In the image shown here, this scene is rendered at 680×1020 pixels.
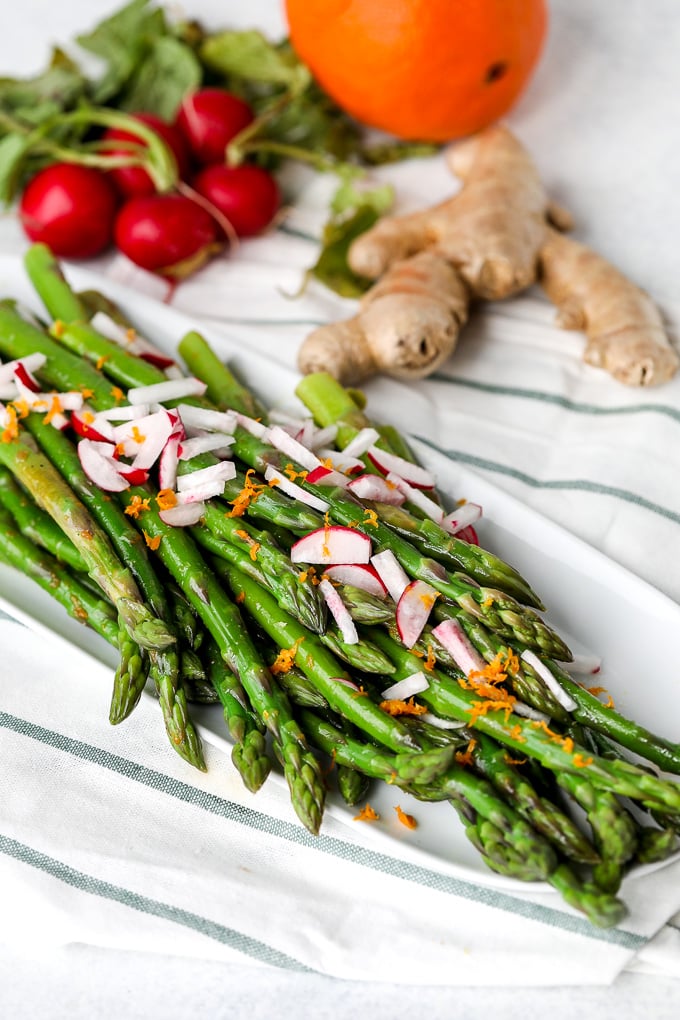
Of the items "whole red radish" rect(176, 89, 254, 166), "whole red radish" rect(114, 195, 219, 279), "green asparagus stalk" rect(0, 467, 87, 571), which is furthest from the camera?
"whole red radish" rect(176, 89, 254, 166)

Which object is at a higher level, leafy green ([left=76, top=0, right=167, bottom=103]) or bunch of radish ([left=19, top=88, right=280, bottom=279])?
leafy green ([left=76, top=0, right=167, bottom=103])

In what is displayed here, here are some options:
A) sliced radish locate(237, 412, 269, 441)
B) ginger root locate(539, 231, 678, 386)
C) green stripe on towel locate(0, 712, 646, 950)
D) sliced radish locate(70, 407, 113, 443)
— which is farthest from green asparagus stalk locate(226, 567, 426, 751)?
ginger root locate(539, 231, 678, 386)

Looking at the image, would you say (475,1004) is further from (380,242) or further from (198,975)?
(380,242)

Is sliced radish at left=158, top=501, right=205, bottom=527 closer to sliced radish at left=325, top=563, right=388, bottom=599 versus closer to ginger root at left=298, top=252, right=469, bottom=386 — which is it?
sliced radish at left=325, top=563, right=388, bottom=599

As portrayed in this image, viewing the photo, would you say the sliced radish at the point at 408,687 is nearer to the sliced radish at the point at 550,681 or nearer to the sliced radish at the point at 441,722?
the sliced radish at the point at 441,722

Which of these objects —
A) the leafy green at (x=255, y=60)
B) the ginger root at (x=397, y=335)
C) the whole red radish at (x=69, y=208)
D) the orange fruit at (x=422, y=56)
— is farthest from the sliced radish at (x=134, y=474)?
the leafy green at (x=255, y=60)
